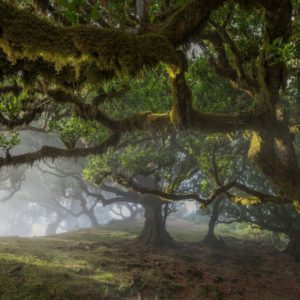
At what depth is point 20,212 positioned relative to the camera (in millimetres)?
85250

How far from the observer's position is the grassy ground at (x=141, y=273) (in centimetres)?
1225

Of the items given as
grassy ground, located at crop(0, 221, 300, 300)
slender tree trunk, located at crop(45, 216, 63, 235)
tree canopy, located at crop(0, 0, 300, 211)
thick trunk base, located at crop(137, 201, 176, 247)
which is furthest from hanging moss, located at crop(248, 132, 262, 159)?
slender tree trunk, located at crop(45, 216, 63, 235)

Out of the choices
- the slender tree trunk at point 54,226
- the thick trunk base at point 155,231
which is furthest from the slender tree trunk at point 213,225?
the slender tree trunk at point 54,226

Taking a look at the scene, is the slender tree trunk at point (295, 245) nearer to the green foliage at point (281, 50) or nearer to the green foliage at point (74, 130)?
the green foliage at point (74, 130)

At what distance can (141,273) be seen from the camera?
14789 millimetres

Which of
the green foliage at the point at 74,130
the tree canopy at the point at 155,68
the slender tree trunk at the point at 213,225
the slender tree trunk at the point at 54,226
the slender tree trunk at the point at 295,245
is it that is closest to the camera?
the tree canopy at the point at 155,68

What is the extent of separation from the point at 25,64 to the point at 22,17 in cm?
186

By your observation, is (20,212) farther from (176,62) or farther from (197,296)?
(176,62)

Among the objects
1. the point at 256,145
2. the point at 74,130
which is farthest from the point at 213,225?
the point at 74,130

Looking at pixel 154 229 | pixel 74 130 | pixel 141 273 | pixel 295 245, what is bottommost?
pixel 141 273

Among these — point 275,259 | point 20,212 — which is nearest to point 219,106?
point 275,259

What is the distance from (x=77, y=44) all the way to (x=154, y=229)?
1927 centimetres

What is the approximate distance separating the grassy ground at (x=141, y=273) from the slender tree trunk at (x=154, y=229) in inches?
45.4

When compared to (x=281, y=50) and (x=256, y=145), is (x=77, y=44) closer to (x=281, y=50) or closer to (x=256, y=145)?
(x=281, y=50)
